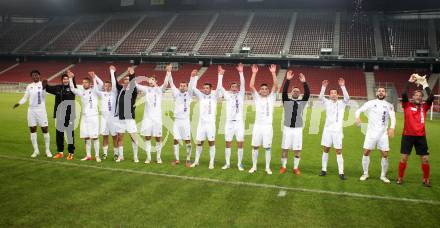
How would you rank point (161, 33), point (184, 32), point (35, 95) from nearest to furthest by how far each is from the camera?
point (35, 95) → point (184, 32) → point (161, 33)

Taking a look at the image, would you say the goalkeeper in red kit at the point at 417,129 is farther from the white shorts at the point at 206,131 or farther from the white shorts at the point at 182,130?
the white shorts at the point at 182,130

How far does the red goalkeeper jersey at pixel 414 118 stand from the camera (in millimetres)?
9203

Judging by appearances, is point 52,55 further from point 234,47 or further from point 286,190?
point 286,190

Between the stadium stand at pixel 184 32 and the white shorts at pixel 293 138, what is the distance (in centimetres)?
4093

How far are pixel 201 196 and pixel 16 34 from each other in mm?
64897

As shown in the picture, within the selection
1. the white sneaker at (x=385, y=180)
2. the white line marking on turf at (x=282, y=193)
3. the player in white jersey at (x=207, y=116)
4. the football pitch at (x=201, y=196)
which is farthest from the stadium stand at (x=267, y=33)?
the white line marking on turf at (x=282, y=193)

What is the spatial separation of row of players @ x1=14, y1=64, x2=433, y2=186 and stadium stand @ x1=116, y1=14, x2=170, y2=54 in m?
41.4

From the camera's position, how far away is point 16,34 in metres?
61.4

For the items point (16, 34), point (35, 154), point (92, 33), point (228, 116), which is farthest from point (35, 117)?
point (16, 34)

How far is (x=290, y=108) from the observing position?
33.2 feet

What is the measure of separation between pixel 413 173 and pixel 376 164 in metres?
1.29

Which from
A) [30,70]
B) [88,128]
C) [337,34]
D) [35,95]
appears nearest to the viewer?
[88,128]

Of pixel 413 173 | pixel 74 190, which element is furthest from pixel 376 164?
pixel 74 190

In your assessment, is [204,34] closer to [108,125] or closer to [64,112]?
[64,112]
